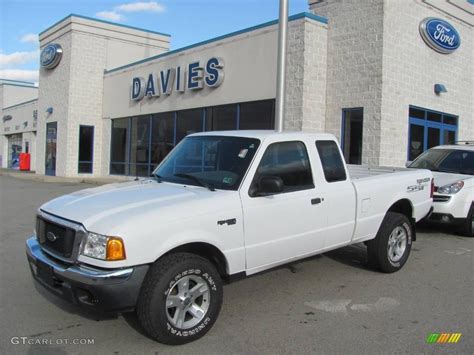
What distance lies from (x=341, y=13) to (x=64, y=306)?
12.3 m

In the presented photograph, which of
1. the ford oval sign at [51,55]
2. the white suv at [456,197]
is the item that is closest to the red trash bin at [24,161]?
the ford oval sign at [51,55]

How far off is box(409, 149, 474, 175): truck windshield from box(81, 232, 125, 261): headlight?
8072 millimetres

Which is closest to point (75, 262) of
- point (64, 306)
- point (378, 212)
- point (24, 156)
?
point (64, 306)

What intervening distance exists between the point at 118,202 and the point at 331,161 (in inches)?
103

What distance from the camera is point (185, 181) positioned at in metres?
5.02

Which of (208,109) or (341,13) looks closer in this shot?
(341,13)

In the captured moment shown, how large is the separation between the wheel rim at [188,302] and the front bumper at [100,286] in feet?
1.13

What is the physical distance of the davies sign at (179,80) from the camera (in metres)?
16.7

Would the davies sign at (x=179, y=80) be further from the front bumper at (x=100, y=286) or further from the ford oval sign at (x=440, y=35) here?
the front bumper at (x=100, y=286)

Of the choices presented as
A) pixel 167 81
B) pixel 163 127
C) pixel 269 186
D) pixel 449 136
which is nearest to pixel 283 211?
pixel 269 186

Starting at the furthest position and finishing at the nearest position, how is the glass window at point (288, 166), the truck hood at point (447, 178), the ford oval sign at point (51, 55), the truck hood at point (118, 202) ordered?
the ford oval sign at point (51, 55) → the truck hood at point (447, 178) → the glass window at point (288, 166) → the truck hood at point (118, 202)

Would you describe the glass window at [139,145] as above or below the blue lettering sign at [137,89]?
below

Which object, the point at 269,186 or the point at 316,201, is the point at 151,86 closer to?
the point at 316,201

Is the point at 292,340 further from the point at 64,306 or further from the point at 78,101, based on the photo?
the point at 78,101
